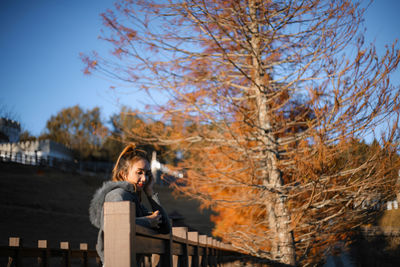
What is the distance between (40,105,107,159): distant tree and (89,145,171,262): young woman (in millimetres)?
46043

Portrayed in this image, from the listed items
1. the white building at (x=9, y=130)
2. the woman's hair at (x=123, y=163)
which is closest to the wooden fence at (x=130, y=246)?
the woman's hair at (x=123, y=163)

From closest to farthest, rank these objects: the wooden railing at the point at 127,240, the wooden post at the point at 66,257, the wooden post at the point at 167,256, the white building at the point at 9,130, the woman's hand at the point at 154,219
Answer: the wooden railing at the point at 127,240, the woman's hand at the point at 154,219, the wooden post at the point at 167,256, the wooden post at the point at 66,257, the white building at the point at 9,130

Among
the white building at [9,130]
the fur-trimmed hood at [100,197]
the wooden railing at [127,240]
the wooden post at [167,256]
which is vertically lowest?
the wooden post at [167,256]

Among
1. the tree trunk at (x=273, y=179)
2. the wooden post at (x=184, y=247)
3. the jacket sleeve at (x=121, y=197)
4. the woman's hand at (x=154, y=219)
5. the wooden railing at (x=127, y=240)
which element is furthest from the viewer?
the tree trunk at (x=273, y=179)

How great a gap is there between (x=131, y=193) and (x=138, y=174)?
1.40 feet

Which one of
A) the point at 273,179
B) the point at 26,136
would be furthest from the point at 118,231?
the point at 26,136

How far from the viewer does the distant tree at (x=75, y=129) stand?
4807cm

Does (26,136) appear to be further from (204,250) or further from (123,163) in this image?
(123,163)

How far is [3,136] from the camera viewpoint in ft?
135

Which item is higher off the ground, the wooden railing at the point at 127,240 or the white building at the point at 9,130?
the white building at the point at 9,130

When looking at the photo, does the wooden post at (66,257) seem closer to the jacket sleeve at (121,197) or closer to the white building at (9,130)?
the jacket sleeve at (121,197)

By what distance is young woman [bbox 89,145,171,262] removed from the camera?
6.63 ft

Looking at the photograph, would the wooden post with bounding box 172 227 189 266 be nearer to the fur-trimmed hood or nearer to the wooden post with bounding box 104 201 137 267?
the fur-trimmed hood

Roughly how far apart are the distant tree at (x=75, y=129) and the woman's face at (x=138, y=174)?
1814 inches
